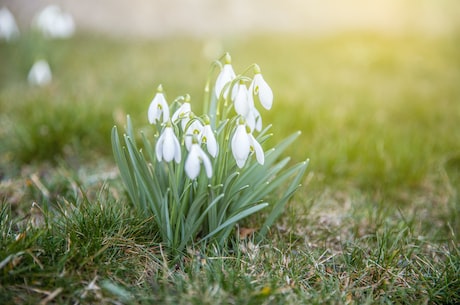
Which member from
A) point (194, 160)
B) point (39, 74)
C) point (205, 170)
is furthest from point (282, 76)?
point (194, 160)

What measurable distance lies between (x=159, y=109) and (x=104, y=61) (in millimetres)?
3825

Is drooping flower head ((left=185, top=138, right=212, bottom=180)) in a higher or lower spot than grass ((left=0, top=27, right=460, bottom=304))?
higher

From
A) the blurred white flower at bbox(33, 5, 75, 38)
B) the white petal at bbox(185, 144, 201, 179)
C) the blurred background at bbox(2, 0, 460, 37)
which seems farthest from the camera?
the blurred background at bbox(2, 0, 460, 37)

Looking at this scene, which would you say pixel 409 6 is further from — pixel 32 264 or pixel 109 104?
pixel 32 264

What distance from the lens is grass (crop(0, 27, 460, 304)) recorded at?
1.55 m

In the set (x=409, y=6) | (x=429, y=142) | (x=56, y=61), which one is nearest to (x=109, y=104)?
(x=56, y=61)

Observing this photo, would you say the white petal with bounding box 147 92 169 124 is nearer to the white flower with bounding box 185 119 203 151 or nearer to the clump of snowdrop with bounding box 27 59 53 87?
the white flower with bounding box 185 119 203 151

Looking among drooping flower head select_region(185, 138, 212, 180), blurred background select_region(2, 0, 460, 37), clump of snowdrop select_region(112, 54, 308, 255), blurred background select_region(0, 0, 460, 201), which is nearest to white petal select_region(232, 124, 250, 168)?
clump of snowdrop select_region(112, 54, 308, 255)

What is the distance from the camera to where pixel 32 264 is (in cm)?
148

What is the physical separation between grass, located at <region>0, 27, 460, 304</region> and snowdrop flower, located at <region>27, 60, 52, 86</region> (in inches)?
4.7

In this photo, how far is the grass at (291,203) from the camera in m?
1.55

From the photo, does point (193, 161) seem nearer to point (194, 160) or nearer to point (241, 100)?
point (194, 160)

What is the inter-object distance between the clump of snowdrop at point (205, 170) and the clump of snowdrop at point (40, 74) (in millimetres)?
2696

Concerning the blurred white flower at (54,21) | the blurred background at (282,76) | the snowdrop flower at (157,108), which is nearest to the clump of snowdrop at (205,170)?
the snowdrop flower at (157,108)
